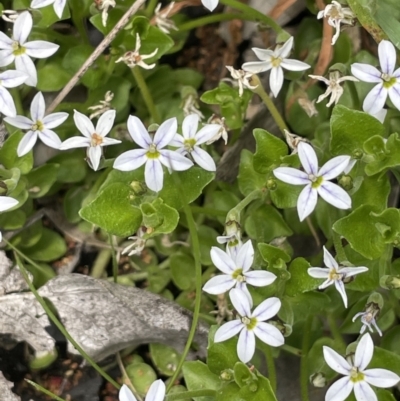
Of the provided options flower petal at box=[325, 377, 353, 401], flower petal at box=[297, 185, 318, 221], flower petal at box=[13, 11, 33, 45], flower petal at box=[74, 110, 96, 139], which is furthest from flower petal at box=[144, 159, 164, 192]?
flower petal at box=[325, 377, 353, 401]

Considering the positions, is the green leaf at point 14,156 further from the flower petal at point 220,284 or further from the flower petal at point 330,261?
the flower petal at point 330,261

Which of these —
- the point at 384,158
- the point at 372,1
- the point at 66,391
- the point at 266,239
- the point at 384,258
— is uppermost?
the point at 372,1

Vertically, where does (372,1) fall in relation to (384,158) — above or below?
above

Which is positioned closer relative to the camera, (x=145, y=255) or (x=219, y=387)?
(x=219, y=387)

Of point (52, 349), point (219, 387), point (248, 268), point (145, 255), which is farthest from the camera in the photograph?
point (145, 255)

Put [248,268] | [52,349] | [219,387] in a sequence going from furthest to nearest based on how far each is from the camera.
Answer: [52,349], [219,387], [248,268]

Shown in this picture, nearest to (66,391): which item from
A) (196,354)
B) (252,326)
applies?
(196,354)

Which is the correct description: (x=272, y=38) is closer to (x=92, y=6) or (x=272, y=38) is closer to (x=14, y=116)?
(x=92, y=6)
